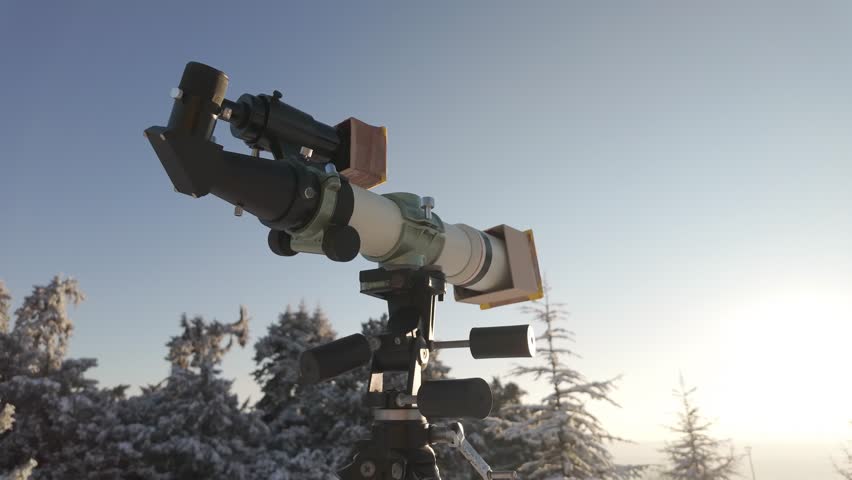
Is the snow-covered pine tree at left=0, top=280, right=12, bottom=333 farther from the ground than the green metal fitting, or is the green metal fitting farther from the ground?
the snow-covered pine tree at left=0, top=280, right=12, bottom=333

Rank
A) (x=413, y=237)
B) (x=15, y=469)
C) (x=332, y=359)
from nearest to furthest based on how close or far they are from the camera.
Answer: (x=332, y=359), (x=413, y=237), (x=15, y=469)

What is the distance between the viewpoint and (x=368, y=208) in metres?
2.41

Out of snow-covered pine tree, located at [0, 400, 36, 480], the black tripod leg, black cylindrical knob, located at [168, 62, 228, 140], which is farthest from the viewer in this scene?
snow-covered pine tree, located at [0, 400, 36, 480]

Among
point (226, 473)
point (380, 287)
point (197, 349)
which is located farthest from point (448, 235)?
point (197, 349)

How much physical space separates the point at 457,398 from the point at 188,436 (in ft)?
48.2

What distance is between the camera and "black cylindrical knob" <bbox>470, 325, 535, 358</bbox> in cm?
242

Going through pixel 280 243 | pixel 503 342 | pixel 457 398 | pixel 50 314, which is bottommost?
pixel 457 398

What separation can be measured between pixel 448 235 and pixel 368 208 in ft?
1.79

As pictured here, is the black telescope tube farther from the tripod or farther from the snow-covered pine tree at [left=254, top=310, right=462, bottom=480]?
the snow-covered pine tree at [left=254, top=310, right=462, bottom=480]

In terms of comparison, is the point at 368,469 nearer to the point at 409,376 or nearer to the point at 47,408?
the point at 409,376

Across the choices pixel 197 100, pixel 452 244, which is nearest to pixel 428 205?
pixel 452 244

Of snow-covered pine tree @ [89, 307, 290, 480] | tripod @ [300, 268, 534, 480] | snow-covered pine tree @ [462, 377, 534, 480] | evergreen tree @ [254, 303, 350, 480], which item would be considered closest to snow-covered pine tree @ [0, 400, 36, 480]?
snow-covered pine tree @ [89, 307, 290, 480]

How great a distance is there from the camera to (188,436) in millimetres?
14391

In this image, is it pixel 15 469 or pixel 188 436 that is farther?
pixel 188 436
